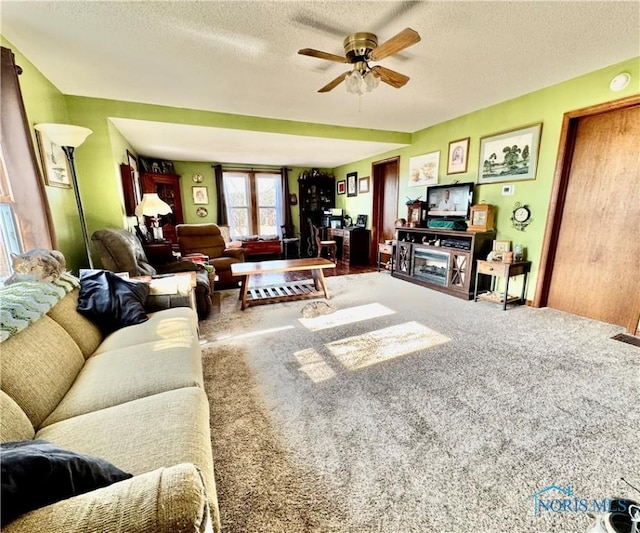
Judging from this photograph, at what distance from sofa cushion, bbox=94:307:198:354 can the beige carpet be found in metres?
0.43

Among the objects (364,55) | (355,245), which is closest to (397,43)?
(364,55)

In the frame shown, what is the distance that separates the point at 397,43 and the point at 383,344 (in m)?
2.13

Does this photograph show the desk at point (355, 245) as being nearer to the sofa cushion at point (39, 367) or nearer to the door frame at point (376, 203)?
the door frame at point (376, 203)

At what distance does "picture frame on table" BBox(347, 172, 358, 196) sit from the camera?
20.9 ft

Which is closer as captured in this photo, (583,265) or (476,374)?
(476,374)

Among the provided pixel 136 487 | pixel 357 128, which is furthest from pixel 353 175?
pixel 136 487

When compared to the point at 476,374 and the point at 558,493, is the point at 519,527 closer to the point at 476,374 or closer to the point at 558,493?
the point at 558,493

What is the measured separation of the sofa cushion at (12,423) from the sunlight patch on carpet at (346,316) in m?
2.02

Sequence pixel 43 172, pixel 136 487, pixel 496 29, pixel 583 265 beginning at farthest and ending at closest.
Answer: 1. pixel 583 265
2. pixel 43 172
3. pixel 496 29
4. pixel 136 487

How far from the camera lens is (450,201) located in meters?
4.06

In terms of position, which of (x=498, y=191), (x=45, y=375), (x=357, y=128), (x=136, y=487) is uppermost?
(x=357, y=128)

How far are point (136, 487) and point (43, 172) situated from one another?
2.80m

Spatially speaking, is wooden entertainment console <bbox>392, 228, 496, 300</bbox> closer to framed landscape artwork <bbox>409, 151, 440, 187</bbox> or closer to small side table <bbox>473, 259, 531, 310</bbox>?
small side table <bbox>473, 259, 531, 310</bbox>

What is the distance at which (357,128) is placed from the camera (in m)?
4.33
